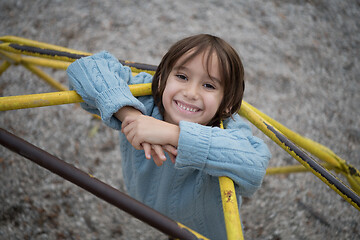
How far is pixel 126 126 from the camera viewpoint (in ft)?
2.78

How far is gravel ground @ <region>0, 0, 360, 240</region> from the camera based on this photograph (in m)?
1.75

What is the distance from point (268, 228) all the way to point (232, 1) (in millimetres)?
2343

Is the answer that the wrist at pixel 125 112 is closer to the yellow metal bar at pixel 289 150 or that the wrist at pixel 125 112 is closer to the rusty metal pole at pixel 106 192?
the rusty metal pole at pixel 106 192

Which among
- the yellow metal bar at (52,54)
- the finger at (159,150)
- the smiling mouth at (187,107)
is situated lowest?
the finger at (159,150)

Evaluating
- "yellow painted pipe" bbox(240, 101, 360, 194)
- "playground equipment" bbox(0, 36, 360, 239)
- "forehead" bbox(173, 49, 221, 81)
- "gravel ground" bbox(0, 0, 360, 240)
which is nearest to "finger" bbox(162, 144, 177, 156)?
"playground equipment" bbox(0, 36, 360, 239)

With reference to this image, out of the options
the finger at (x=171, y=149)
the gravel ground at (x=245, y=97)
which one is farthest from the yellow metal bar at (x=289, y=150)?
the gravel ground at (x=245, y=97)

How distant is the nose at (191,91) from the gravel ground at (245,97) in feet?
3.59

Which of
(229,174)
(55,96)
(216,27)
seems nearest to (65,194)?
(55,96)

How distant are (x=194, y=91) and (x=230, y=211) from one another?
1.14 ft

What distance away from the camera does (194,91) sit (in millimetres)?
886

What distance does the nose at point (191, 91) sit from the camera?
0.88 metres

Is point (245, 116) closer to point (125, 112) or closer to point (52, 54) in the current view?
point (125, 112)

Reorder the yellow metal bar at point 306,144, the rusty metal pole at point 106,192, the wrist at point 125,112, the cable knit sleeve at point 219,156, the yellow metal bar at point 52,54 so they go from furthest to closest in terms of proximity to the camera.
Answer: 1. the yellow metal bar at point 306,144
2. the yellow metal bar at point 52,54
3. the wrist at point 125,112
4. the cable knit sleeve at point 219,156
5. the rusty metal pole at point 106,192

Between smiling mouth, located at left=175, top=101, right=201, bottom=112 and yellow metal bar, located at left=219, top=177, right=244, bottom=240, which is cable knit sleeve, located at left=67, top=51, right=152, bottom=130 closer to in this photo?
smiling mouth, located at left=175, top=101, right=201, bottom=112
